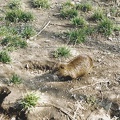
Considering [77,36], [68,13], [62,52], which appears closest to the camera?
[62,52]

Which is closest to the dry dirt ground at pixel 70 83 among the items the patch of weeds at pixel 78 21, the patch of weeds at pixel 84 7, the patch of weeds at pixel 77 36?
the patch of weeds at pixel 77 36

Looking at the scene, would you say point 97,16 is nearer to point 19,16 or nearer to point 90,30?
point 90,30

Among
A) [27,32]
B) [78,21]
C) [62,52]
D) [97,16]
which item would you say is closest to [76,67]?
[62,52]

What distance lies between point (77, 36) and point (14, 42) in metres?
1.18

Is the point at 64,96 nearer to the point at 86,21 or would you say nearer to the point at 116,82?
the point at 116,82

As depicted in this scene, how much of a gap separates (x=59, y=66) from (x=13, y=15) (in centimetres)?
220

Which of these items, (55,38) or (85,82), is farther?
(55,38)

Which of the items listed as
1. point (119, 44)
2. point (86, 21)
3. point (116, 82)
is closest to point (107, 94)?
point (116, 82)

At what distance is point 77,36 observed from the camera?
6527 mm

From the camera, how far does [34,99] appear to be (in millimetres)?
4836

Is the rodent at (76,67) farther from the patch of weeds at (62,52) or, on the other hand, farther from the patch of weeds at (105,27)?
the patch of weeds at (105,27)

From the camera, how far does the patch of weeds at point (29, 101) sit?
4789 mm

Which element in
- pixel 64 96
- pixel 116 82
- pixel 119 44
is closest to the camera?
pixel 64 96

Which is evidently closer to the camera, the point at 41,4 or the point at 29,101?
the point at 29,101
